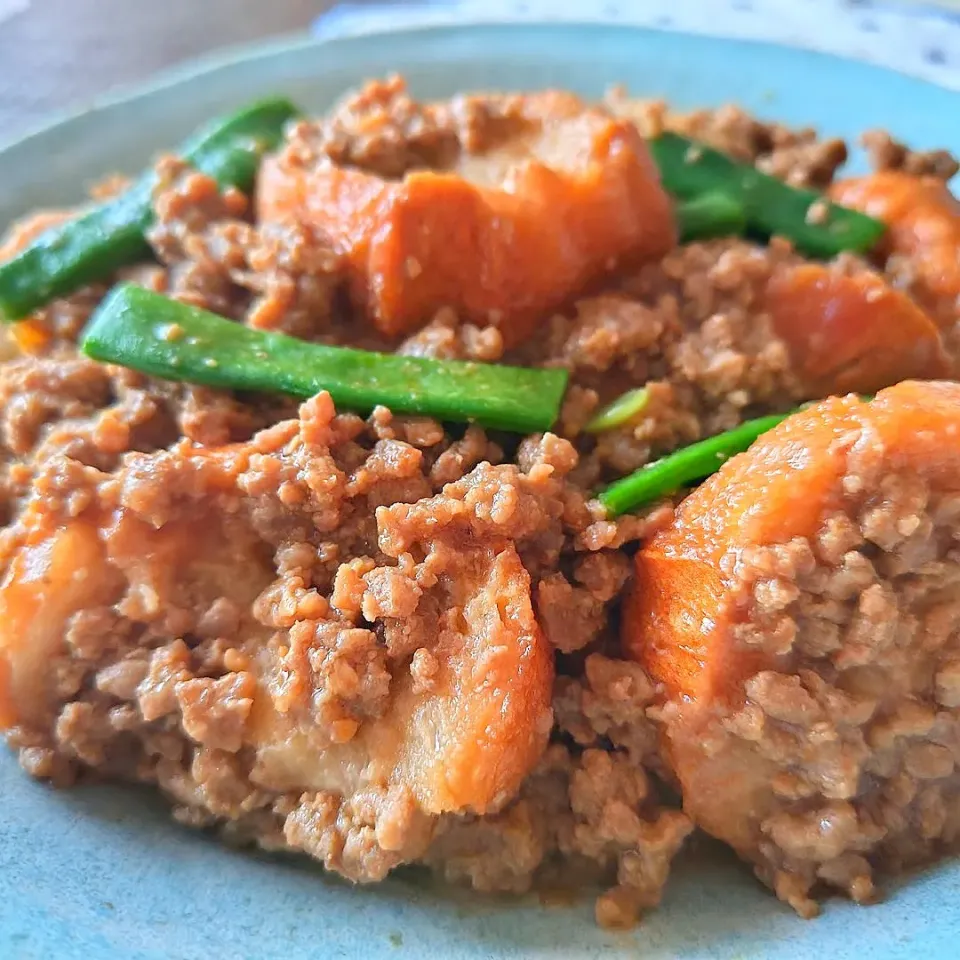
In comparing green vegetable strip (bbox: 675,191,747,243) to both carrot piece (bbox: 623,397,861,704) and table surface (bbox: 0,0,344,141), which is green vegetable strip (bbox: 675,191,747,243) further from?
table surface (bbox: 0,0,344,141)

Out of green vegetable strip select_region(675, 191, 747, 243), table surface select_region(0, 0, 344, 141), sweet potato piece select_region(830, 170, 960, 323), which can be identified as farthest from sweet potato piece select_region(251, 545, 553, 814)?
table surface select_region(0, 0, 344, 141)

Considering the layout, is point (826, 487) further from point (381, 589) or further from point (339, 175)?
point (339, 175)

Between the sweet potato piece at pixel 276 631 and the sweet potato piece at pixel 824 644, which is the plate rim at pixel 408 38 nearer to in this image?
the sweet potato piece at pixel 276 631

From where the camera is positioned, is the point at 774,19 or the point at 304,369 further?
the point at 774,19

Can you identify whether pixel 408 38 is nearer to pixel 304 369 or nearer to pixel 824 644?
pixel 304 369

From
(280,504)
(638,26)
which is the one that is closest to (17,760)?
(280,504)

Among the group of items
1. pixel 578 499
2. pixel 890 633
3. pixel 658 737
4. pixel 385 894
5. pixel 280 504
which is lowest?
pixel 385 894

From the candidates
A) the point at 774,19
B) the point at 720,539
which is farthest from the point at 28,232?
the point at 774,19
